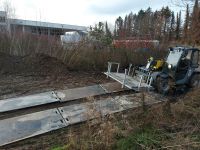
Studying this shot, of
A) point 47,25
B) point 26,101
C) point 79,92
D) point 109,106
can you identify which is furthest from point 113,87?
point 47,25

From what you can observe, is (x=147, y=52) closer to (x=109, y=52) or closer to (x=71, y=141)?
(x=109, y=52)

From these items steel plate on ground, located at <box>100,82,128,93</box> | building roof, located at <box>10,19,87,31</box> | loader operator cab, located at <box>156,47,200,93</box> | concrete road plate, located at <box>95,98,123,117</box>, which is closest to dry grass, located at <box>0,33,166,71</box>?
steel plate on ground, located at <box>100,82,128,93</box>

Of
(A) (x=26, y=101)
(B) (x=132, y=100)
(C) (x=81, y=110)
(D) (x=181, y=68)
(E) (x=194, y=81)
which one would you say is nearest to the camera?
(C) (x=81, y=110)

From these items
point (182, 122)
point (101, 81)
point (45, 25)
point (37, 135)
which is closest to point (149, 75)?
point (101, 81)

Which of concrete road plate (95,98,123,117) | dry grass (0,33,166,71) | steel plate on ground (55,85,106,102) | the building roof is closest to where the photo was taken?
concrete road plate (95,98,123,117)

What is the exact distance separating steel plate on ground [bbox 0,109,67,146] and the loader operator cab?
4487 millimetres

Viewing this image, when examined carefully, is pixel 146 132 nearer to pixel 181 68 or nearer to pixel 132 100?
pixel 132 100

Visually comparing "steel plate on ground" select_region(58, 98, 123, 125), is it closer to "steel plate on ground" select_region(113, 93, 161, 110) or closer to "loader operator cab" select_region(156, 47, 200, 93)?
"steel plate on ground" select_region(113, 93, 161, 110)

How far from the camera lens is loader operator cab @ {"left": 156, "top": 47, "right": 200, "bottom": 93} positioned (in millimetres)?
9781

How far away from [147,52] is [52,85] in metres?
7.73

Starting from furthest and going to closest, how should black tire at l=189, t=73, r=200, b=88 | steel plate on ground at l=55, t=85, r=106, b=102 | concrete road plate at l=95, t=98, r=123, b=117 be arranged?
1. black tire at l=189, t=73, r=200, b=88
2. steel plate on ground at l=55, t=85, r=106, b=102
3. concrete road plate at l=95, t=98, r=123, b=117

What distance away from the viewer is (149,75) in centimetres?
952

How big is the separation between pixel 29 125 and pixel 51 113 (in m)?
0.83

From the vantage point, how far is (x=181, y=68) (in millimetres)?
10195
